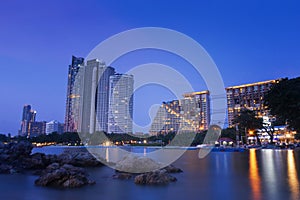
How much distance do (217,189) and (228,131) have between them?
8910 centimetres

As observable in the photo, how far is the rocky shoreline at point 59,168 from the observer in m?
9.88

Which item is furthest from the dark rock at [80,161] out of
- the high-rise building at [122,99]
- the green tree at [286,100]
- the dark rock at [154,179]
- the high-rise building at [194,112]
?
the high-rise building at [194,112]

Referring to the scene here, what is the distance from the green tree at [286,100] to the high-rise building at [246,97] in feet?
365

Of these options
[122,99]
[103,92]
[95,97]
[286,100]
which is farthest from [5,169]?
[95,97]

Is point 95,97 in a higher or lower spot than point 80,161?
higher

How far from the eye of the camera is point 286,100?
29328 millimetres

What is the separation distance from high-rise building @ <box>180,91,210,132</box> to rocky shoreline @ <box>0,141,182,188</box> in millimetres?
98865

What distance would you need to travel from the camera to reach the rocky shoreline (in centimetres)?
988

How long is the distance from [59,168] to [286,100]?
91.8ft

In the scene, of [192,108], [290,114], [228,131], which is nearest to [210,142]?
[228,131]

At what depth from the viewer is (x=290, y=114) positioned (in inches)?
1179

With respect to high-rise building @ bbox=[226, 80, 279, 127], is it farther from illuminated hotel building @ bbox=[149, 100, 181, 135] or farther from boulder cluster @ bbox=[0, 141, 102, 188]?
boulder cluster @ bbox=[0, 141, 102, 188]

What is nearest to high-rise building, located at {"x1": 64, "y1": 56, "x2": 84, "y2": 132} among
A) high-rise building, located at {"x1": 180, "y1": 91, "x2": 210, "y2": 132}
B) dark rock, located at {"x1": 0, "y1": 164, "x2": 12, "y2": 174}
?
high-rise building, located at {"x1": 180, "y1": 91, "x2": 210, "y2": 132}

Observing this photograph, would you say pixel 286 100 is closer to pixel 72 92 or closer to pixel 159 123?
pixel 159 123
